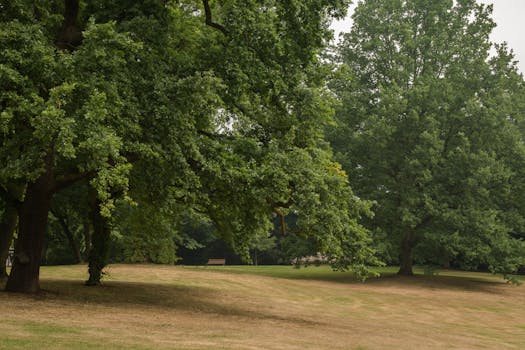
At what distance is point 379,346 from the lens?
14.6 metres

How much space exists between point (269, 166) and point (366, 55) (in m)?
30.8

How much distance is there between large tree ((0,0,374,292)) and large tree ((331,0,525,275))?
793 inches

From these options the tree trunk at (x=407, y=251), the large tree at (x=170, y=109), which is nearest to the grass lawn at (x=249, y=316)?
the large tree at (x=170, y=109)

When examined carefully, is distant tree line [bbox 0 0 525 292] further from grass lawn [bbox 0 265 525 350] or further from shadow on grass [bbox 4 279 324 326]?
grass lawn [bbox 0 265 525 350]

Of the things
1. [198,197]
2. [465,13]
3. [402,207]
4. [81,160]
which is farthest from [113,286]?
[465,13]

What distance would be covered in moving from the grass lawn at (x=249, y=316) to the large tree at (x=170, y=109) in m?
2.83

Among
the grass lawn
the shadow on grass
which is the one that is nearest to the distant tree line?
the shadow on grass

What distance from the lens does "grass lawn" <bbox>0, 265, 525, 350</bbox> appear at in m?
12.5

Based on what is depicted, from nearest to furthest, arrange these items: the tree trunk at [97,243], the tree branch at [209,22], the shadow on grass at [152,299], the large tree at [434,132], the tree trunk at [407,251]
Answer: the shadow on grass at [152,299]
the tree branch at [209,22]
the tree trunk at [97,243]
the large tree at [434,132]
the tree trunk at [407,251]

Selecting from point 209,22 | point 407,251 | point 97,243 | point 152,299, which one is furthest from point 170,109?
point 407,251

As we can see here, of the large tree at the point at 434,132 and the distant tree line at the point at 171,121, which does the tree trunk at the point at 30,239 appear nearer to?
the distant tree line at the point at 171,121

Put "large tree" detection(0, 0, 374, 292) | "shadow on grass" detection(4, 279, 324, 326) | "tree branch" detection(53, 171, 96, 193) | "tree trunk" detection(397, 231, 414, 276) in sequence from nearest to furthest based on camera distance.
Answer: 1. "large tree" detection(0, 0, 374, 292)
2. "tree branch" detection(53, 171, 96, 193)
3. "shadow on grass" detection(4, 279, 324, 326)
4. "tree trunk" detection(397, 231, 414, 276)

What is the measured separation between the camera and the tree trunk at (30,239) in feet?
63.6

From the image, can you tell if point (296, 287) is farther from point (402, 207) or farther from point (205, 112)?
point (205, 112)
